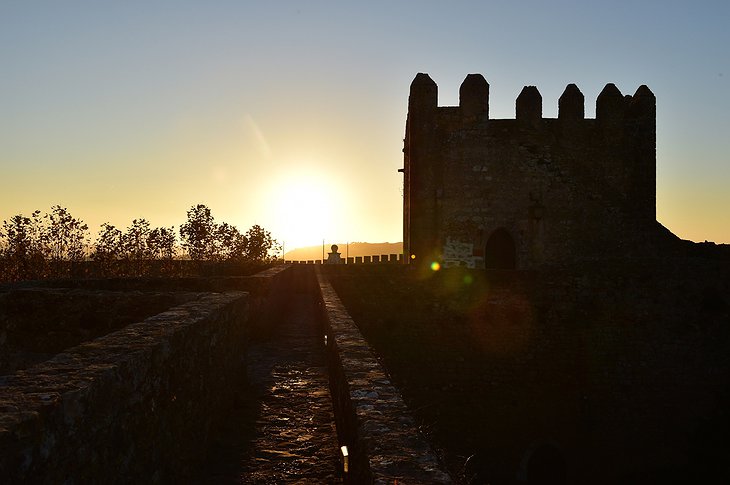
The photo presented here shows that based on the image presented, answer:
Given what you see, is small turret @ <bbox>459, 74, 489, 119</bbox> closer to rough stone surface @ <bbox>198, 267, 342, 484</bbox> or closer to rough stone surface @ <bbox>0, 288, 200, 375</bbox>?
rough stone surface @ <bbox>198, 267, 342, 484</bbox>

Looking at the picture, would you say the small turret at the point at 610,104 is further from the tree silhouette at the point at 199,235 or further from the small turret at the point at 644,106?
the tree silhouette at the point at 199,235

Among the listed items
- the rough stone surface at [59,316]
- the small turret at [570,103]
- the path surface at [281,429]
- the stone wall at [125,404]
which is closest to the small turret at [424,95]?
the small turret at [570,103]

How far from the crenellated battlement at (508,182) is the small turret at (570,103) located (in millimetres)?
33

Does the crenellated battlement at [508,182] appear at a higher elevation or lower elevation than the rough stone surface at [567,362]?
higher

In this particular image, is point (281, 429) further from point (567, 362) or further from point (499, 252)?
point (499, 252)

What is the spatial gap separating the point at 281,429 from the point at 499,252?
48.8ft

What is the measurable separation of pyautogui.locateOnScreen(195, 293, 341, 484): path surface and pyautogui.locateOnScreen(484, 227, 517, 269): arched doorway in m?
11.6

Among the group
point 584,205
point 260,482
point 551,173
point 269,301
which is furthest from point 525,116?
point 260,482

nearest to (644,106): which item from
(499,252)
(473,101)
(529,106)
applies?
(529,106)

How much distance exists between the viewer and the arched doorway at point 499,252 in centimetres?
1869

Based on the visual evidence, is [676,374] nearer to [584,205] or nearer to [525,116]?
[584,205]

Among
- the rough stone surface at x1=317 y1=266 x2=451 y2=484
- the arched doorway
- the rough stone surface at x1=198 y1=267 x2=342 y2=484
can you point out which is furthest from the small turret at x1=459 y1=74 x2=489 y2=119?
the rough stone surface at x1=317 y1=266 x2=451 y2=484

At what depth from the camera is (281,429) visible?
502cm

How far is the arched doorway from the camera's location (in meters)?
18.7
